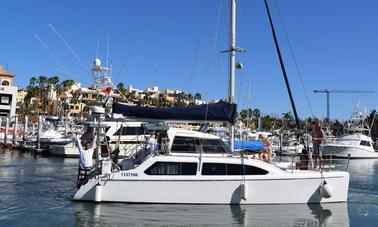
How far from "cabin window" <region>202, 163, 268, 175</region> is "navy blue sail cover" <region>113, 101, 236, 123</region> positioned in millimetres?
1766

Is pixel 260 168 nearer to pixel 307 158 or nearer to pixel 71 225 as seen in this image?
pixel 307 158

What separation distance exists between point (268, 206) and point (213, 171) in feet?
7.22

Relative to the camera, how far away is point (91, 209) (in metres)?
13.3

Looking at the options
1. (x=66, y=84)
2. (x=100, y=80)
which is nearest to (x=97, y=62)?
(x=100, y=80)

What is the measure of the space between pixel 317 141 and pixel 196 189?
5126 mm

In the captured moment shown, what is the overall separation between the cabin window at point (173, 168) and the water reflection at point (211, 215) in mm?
1092

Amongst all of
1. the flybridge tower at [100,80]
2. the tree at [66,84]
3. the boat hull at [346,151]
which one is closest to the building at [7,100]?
the tree at [66,84]

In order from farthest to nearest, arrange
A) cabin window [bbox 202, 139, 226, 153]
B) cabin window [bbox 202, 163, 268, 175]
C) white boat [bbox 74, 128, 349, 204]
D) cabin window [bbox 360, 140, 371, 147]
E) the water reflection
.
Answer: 1. cabin window [bbox 360, 140, 371, 147]
2. cabin window [bbox 202, 139, 226, 153]
3. cabin window [bbox 202, 163, 268, 175]
4. white boat [bbox 74, 128, 349, 204]
5. the water reflection

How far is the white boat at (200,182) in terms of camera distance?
13.9 meters

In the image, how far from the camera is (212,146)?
593 inches

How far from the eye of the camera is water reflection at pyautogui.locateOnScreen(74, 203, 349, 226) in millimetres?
12277

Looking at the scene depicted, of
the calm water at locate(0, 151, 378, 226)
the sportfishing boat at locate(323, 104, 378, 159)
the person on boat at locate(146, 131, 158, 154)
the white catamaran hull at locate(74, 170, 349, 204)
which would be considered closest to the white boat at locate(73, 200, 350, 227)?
the calm water at locate(0, 151, 378, 226)

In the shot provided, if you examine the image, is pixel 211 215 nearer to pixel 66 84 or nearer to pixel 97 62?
pixel 97 62

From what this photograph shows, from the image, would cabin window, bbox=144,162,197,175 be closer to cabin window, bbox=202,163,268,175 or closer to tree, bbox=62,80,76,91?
cabin window, bbox=202,163,268,175
